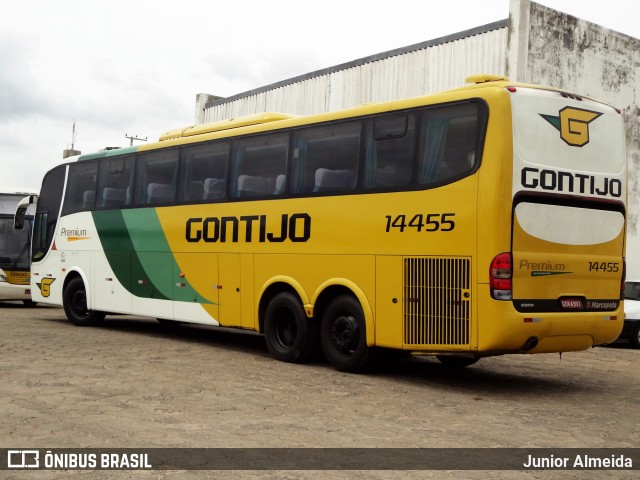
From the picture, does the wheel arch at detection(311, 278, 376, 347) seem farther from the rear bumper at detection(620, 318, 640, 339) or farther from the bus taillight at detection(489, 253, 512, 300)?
the rear bumper at detection(620, 318, 640, 339)

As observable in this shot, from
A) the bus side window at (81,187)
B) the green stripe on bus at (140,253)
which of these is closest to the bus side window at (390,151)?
the green stripe on bus at (140,253)

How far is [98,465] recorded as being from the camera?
20.5 ft

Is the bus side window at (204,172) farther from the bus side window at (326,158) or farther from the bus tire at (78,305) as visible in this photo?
the bus tire at (78,305)

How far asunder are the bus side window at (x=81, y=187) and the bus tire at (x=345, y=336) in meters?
7.45

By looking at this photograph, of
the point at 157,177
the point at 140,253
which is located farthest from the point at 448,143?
the point at 140,253

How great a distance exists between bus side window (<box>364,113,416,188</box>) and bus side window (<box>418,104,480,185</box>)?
0.73 feet

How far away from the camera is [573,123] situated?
1079 cm

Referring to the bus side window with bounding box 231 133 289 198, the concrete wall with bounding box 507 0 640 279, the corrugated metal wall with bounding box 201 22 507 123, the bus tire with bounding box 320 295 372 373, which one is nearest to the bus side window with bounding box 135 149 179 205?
the bus side window with bounding box 231 133 289 198

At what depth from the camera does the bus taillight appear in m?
10.0

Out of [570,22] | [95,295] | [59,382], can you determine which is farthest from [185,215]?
[570,22]

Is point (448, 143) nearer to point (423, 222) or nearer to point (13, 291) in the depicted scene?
point (423, 222)

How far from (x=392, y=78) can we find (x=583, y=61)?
5.03 m

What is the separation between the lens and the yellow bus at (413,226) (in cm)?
1020

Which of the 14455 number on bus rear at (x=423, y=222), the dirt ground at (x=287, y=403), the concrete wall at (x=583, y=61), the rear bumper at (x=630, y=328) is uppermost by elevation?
the concrete wall at (x=583, y=61)
